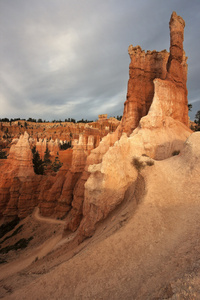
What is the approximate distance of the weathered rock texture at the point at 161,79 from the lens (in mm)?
15898

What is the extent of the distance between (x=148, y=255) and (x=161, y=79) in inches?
667

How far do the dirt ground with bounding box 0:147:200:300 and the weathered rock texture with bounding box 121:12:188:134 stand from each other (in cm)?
987

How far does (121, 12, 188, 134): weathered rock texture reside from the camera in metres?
15.9

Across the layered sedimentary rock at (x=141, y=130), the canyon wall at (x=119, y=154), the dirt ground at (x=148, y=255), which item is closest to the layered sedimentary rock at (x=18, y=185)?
the canyon wall at (x=119, y=154)

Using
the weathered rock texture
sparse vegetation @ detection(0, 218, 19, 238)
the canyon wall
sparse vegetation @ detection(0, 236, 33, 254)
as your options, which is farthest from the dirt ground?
sparse vegetation @ detection(0, 218, 19, 238)

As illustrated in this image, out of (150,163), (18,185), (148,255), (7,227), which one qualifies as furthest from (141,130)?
(7,227)

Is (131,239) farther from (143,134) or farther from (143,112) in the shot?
(143,112)

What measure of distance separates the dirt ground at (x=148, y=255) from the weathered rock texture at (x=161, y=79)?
9.87 m

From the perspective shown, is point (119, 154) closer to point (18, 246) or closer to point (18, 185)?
point (18, 246)

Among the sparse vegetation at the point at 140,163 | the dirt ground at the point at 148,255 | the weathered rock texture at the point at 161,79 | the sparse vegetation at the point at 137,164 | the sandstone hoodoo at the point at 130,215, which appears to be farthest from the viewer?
the weathered rock texture at the point at 161,79

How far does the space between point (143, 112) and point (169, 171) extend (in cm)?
1175

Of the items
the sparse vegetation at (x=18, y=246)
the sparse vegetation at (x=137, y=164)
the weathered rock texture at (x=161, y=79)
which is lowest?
the sparse vegetation at (x=18, y=246)

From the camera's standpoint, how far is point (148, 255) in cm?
483

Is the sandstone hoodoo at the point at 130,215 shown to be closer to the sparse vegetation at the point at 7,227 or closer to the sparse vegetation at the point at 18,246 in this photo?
the sparse vegetation at the point at 18,246
